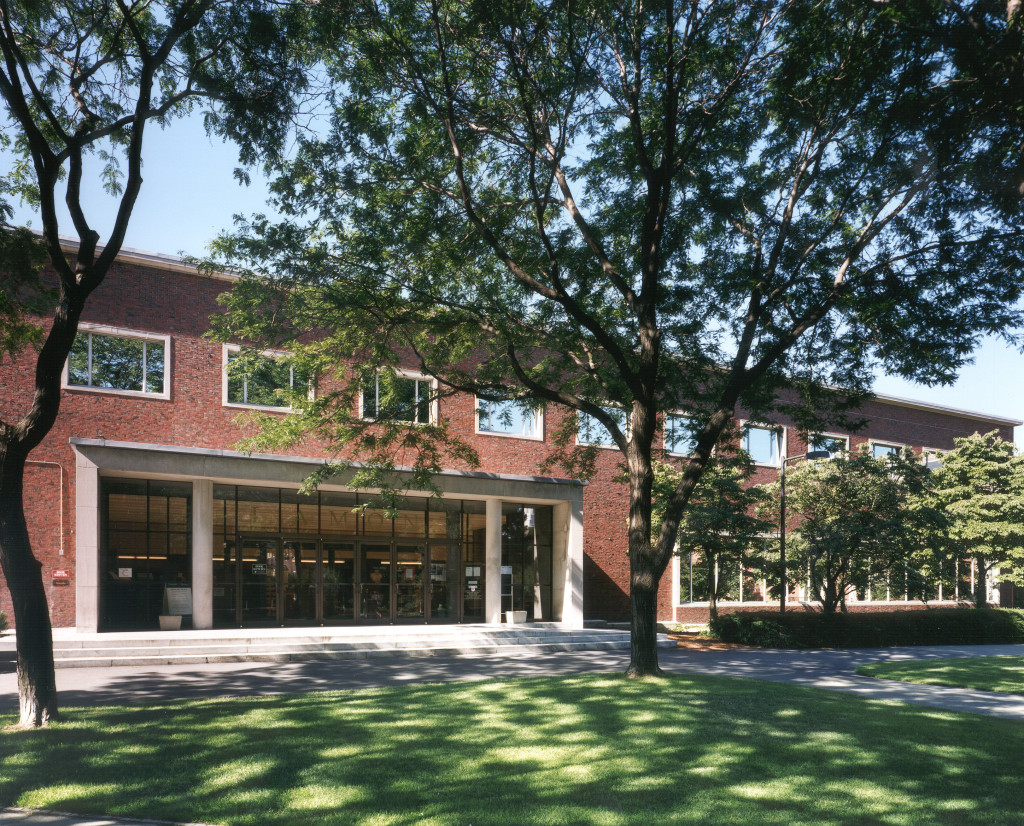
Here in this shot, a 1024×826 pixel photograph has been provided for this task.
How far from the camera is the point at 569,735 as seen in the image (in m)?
8.70

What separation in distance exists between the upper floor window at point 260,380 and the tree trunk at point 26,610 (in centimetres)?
654

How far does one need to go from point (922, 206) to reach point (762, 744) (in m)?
7.90

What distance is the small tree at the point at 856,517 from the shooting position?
25109 millimetres

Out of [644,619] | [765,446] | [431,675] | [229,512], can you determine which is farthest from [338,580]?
[765,446]

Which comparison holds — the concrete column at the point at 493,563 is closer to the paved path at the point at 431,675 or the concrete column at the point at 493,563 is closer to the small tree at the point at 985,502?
the paved path at the point at 431,675

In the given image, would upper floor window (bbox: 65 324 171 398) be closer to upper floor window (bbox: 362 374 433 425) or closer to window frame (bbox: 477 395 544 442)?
upper floor window (bbox: 362 374 433 425)

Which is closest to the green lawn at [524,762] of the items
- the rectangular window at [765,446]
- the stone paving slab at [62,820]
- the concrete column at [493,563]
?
the stone paving slab at [62,820]

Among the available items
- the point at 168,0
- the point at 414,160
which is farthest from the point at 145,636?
the point at 168,0

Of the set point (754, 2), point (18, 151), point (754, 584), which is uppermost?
point (754, 2)

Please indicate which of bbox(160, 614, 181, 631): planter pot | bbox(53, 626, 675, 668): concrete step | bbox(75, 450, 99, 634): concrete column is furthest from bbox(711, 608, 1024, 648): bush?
bbox(75, 450, 99, 634): concrete column

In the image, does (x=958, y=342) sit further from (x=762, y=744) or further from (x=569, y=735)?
(x=569, y=735)

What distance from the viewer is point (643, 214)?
13.6 m

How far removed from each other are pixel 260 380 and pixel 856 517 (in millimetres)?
18376

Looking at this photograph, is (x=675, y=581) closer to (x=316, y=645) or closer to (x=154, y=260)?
(x=316, y=645)
